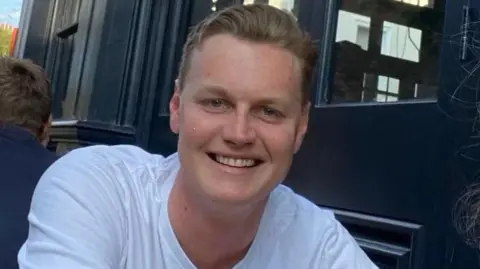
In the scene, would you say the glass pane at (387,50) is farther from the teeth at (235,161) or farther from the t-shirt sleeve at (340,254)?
the teeth at (235,161)

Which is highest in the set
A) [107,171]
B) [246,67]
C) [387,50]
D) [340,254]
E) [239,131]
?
[387,50]

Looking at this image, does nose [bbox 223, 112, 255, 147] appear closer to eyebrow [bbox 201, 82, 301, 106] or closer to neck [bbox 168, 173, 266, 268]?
eyebrow [bbox 201, 82, 301, 106]

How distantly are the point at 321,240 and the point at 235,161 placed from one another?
291 millimetres

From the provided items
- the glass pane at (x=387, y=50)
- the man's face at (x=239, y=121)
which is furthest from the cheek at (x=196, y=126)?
the glass pane at (x=387, y=50)

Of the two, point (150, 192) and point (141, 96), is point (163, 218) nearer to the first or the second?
point (150, 192)

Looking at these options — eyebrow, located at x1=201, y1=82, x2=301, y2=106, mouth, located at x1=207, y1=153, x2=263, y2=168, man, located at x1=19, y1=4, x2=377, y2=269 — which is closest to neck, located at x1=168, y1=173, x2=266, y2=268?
man, located at x1=19, y1=4, x2=377, y2=269

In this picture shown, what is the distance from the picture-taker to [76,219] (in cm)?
113

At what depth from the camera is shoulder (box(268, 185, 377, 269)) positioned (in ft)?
4.26

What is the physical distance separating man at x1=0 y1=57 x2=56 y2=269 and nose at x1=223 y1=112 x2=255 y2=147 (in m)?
0.81

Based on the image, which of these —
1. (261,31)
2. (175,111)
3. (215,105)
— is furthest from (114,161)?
(261,31)

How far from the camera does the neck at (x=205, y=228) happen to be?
4.14 ft

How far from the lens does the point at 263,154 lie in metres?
1.19

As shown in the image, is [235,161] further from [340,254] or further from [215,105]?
[340,254]

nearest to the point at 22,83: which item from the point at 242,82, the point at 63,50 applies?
the point at 242,82
